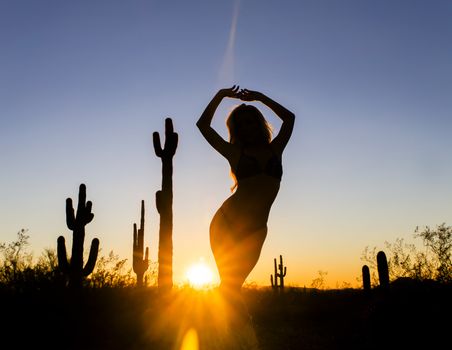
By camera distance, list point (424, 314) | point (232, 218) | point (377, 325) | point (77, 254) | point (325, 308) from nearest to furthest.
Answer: point (232, 218), point (424, 314), point (377, 325), point (77, 254), point (325, 308)

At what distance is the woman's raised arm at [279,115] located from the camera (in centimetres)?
368

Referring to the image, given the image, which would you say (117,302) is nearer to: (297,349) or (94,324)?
(94,324)

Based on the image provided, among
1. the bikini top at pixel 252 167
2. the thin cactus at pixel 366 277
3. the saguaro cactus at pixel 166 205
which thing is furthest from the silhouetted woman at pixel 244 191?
the thin cactus at pixel 366 277

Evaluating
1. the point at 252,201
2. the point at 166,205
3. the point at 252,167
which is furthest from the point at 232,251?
the point at 166,205

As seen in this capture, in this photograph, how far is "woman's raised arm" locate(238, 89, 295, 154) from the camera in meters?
3.68

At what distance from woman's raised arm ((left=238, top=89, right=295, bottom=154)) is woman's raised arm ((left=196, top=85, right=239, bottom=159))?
113 millimetres

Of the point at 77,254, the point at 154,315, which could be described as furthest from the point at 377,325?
the point at 77,254

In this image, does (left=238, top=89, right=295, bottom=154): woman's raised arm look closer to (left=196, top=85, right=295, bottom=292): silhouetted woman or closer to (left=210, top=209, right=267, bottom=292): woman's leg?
(left=196, top=85, right=295, bottom=292): silhouetted woman

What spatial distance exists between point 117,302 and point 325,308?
5.25 metres

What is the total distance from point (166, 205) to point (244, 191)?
694 cm

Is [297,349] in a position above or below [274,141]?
below

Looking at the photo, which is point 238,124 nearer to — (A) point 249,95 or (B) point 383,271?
(A) point 249,95

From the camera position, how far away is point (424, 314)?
5.69 m

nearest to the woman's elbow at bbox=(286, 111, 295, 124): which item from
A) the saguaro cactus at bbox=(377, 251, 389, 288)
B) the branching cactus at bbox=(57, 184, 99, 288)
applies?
the branching cactus at bbox=(57, 184, 99, 288)
